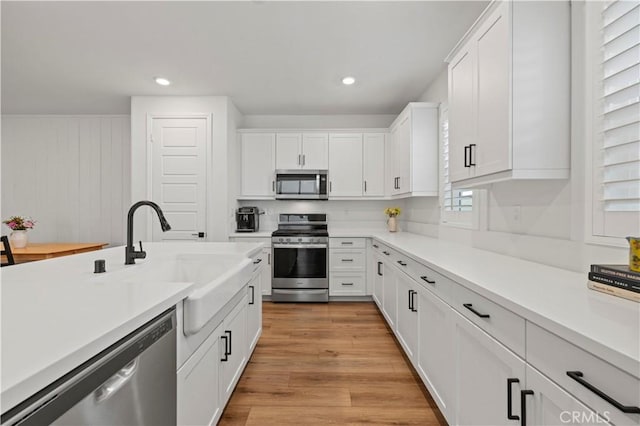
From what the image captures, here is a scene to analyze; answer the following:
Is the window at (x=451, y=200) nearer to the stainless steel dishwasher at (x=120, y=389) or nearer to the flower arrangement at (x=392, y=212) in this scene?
the flower arrangement at (x=392, y=212)

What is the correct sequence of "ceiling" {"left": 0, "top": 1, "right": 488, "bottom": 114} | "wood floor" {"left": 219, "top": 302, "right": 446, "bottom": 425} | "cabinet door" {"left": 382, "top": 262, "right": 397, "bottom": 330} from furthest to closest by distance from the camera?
1. "cabinet door" {"left": 382, "top": 262, "right": 397, "bottom": 330}
2. "ceiling" {"left": 0, "top": 1, "right": 488, "bottom": 114}
3. "wood floor" {"left": 219, "top": 302, "right": 446, "bottom": 425}

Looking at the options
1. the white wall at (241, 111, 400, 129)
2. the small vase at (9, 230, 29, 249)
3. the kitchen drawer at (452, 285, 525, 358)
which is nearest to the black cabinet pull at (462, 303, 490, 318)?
the kitchen drawer at (452, 285, 525, 358)

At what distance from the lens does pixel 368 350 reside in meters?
2.75

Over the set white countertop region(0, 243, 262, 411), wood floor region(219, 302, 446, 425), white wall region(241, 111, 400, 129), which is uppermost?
white wall region(241, 111, 400, 129)

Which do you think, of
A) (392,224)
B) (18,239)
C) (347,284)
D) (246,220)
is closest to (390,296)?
(347,284)

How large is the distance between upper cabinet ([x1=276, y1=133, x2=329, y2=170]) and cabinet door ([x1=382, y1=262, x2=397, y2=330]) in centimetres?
199

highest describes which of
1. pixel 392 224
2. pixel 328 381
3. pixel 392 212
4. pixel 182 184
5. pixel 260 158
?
pixel 260 158

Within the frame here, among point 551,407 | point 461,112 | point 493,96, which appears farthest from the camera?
point 461,112

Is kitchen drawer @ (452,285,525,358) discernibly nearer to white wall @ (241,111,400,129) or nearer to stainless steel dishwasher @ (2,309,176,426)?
stainless steel dishwasher @ (2,309,176,426)

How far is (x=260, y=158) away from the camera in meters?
4.59

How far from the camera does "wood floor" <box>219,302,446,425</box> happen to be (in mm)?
1868

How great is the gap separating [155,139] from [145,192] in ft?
2.30

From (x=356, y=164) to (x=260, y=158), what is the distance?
4.52 feet

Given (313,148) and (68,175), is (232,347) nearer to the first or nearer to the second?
(313,148)
